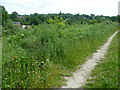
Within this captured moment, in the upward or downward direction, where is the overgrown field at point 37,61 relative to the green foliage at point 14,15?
downward

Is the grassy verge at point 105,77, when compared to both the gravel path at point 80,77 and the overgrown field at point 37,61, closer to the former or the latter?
the gravel path at point 80,77

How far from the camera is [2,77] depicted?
3.72 m

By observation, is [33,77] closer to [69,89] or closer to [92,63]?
[69,89]

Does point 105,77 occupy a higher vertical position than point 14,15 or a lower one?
lower

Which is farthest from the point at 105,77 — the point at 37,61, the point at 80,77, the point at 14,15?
the point at 14,15

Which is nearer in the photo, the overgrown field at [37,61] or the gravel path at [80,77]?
the overgrown field at [37,61]

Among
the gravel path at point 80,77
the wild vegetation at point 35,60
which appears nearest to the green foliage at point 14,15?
the wild vegetation at point 35,60

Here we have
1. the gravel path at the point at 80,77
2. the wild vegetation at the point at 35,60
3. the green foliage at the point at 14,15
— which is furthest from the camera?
the green foliage at the point at 14,15

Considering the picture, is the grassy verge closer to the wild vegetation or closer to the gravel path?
the gravel path

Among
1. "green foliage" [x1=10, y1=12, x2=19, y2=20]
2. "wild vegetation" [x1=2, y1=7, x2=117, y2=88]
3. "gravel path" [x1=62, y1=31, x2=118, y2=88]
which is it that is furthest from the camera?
"green foliage" [x1=10, y1=12, x2=19, y2=20]

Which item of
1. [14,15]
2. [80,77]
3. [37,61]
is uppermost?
[14,15]

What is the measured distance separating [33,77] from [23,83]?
0.31 meters

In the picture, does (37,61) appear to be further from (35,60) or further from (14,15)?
(14,15)

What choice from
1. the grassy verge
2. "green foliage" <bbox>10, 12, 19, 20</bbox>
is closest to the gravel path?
the grassy verge
